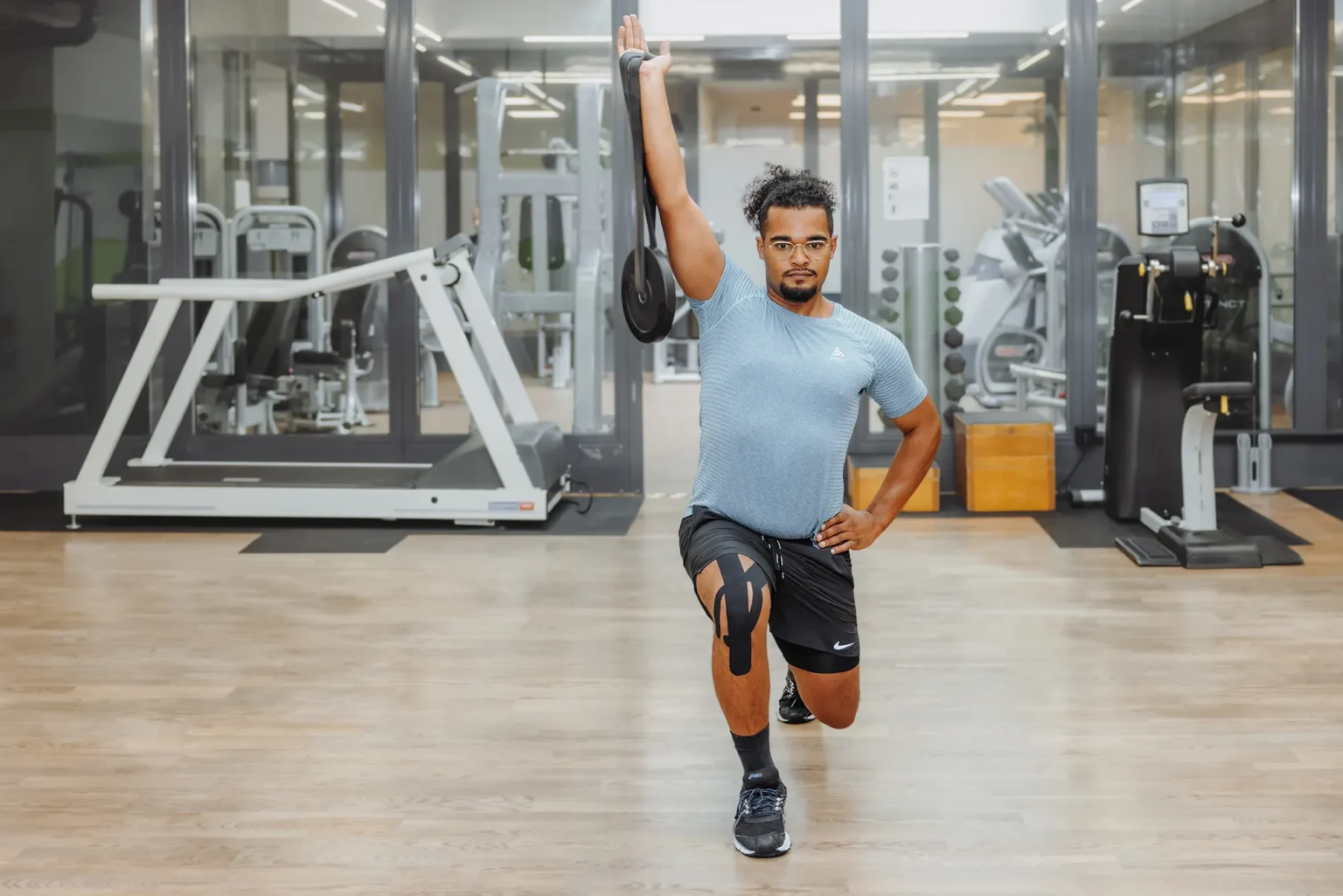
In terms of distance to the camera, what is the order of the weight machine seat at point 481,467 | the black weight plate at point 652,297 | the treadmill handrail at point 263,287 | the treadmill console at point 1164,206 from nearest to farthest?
the black weight plate at point 652,297 → the treadmill console at point 1164,206 → the treadmill handrail at point 263,287 → the weight machine seat at point 481,467

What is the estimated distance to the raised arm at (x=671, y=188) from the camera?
2.46m

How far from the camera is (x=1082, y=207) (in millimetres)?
→ 6762

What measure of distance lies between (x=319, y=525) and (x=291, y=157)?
2.02m

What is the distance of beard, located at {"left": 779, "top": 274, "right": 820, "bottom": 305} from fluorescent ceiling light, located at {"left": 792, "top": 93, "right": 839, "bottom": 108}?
22.4 ft

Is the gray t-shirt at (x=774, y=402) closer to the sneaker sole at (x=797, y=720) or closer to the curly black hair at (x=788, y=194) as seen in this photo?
the curly black hair at (x=788, y=194)

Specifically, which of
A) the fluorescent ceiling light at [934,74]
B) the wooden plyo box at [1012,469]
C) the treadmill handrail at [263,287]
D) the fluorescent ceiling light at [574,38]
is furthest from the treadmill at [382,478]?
the fluorescent ceiling light at [934,74]

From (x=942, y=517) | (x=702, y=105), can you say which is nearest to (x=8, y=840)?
(x=942, y=517)

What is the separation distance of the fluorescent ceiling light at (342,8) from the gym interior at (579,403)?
0.24 ft

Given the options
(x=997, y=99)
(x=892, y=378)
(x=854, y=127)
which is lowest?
(x=892, y=378)

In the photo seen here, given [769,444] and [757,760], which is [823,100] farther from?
[757,760]

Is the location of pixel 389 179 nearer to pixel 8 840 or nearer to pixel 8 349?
pixel 8 349

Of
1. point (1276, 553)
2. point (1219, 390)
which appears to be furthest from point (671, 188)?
point (1276, 553)

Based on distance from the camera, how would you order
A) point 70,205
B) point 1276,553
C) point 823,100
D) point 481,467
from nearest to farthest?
1. point 1276,553
2. point 481,467
3. point 70,205
4. point 823,100

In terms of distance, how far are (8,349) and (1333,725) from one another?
6.18m
